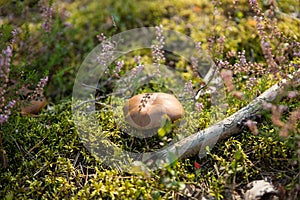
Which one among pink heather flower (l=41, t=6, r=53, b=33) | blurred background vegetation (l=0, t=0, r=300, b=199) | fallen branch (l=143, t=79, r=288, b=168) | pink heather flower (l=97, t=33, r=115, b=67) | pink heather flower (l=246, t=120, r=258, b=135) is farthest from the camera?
pink heather flower (l=41, t=6, r=53, b=33)

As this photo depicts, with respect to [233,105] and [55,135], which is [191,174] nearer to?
[233,105]

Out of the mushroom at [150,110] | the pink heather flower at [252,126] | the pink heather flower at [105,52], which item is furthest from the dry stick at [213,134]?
the pink heather flower at [105,52]

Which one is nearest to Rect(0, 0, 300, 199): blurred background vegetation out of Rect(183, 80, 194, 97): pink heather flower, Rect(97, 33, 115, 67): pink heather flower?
Rect(183, 80, 194, 97): pink heather flower

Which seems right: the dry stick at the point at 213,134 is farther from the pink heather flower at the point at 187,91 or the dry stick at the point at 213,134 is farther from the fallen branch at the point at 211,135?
the pink heather flower at the point at 187,91

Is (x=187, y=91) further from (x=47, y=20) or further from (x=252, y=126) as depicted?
(x=47, y=20)

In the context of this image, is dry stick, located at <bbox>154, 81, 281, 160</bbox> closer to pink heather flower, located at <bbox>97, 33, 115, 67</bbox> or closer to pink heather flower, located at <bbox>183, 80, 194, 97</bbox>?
pink heather flower, located at <bbox>183, 80, 194, 97</bbox>

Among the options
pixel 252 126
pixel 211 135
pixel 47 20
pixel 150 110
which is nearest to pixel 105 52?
pixel 150 110
